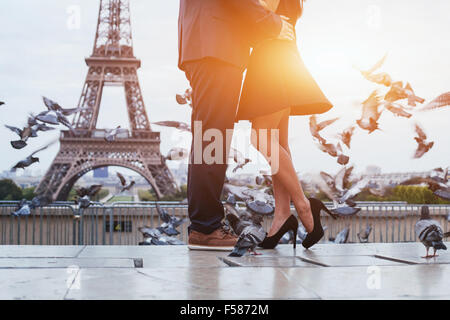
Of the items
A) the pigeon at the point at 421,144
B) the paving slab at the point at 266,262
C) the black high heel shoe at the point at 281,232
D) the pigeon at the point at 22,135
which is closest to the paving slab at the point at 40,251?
the paving slab at the point at 266,262

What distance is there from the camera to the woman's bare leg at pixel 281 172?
128 inches

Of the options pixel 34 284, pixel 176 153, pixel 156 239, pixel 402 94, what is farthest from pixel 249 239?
pixel 402 94

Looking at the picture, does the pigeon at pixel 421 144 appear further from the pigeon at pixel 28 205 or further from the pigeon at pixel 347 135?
the pigeon at pixel 28 205

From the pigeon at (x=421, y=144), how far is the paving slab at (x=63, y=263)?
409 centimetres

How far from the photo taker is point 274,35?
316 centimetres

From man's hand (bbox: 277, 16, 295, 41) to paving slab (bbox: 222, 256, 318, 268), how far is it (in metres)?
1.16

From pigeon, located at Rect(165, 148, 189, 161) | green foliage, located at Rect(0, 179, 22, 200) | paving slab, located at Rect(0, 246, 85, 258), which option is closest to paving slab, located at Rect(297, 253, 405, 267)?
paving slab, located at Rect(0, 246, 85, 258)

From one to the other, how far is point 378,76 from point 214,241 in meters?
2.66

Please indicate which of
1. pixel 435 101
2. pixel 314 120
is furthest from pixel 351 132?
pixel 435 101

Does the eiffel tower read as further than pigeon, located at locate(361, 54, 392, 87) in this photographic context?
Yes

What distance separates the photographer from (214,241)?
3314 mm

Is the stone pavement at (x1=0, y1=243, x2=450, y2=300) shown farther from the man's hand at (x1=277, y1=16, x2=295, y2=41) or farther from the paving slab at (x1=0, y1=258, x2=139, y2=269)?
the man's hand at (x1=277, y1=16, x2=295, y2=41)

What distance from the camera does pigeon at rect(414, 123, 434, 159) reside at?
6.17m

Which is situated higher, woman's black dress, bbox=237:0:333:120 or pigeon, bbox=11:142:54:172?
woman's black dress, bbox=237:0:333:120
